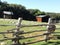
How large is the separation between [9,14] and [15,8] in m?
12.4

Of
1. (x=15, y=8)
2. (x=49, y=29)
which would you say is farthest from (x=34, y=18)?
(x=49, y=29)

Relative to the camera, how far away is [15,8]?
6825cm

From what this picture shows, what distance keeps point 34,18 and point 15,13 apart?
240 inches

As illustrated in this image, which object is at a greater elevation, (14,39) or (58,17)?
(14,39)

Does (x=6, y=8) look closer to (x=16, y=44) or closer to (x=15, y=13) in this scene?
(x=15, y=13)

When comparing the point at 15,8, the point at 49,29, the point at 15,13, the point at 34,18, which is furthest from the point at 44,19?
the point at 49,29

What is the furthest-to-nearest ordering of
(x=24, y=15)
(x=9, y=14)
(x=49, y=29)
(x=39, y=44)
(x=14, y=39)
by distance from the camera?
(x=24, y=15), (x=9, y=14), (x=49, y=29), (x=39, y=44), (x=14, y=39)

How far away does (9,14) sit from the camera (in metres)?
56.2

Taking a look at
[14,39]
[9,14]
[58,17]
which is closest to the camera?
[14,39]

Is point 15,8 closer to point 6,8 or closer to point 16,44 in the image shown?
point 6,8

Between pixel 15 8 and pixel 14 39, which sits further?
pixel 15 8

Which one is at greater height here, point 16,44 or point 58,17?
point 16,44

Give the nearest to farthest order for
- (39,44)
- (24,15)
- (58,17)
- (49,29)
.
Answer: (39,44)
(49,29)
(24,15)
(58,17)

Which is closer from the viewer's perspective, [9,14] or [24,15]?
[9,14]
